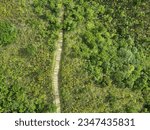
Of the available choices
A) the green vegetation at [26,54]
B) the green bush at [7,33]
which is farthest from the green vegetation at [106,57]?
the green bush at [7,33]

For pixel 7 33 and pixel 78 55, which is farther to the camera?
pixel 78 55

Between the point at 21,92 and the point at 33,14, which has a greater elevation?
the point at 33,14

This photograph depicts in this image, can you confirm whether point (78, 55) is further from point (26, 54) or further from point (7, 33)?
point (7, 33)

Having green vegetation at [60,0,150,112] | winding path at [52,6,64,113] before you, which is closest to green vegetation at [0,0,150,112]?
green vegetation at [60,0,150,112]

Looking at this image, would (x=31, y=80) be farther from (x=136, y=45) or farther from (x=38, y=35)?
(x=136, y=45)

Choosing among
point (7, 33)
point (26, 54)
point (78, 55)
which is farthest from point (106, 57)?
point (7, 33)

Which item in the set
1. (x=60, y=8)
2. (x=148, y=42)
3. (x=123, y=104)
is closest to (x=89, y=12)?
(x=60, y=8)

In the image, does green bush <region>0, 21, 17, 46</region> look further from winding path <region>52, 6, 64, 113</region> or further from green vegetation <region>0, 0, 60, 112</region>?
winding path <region>52, 6, 64, 113</region>
